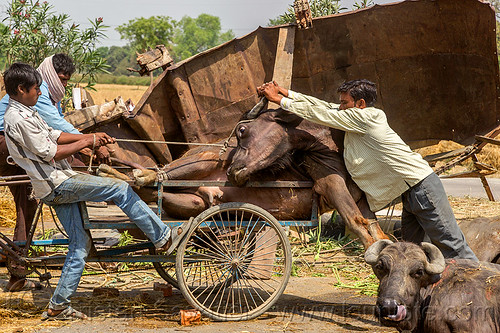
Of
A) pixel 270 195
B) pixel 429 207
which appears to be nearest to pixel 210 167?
pixel 270 195

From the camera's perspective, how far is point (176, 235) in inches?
197

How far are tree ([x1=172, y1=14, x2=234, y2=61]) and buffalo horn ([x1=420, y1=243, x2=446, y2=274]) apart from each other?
84.9 m

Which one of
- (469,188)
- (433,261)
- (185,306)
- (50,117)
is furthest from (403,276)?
(469,188)

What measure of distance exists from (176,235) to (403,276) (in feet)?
6.69

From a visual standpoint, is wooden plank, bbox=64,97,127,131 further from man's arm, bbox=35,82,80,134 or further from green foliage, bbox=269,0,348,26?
green foliage, bbox=269,0,348,26

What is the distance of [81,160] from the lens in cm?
610

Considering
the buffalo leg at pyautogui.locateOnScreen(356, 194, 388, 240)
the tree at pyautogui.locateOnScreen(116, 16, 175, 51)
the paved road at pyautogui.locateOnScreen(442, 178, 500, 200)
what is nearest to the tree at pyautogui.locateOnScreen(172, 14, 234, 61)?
the tree at pyautogui.locateOnScreen(116, 16, 175, 51)

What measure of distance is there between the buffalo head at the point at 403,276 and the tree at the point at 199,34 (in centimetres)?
8486

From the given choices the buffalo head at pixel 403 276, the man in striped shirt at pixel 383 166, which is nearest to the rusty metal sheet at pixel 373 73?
the man in striped shirt at pixel 383 166

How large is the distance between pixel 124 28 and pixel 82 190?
61534 millimetres

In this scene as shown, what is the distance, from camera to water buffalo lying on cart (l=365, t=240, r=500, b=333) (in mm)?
3605

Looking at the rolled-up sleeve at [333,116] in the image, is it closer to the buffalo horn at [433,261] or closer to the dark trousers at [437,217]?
the dark trousers at [437,217]

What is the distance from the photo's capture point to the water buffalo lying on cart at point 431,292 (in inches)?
142

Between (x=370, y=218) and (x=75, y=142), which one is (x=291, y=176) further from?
(x=75, y=142)
